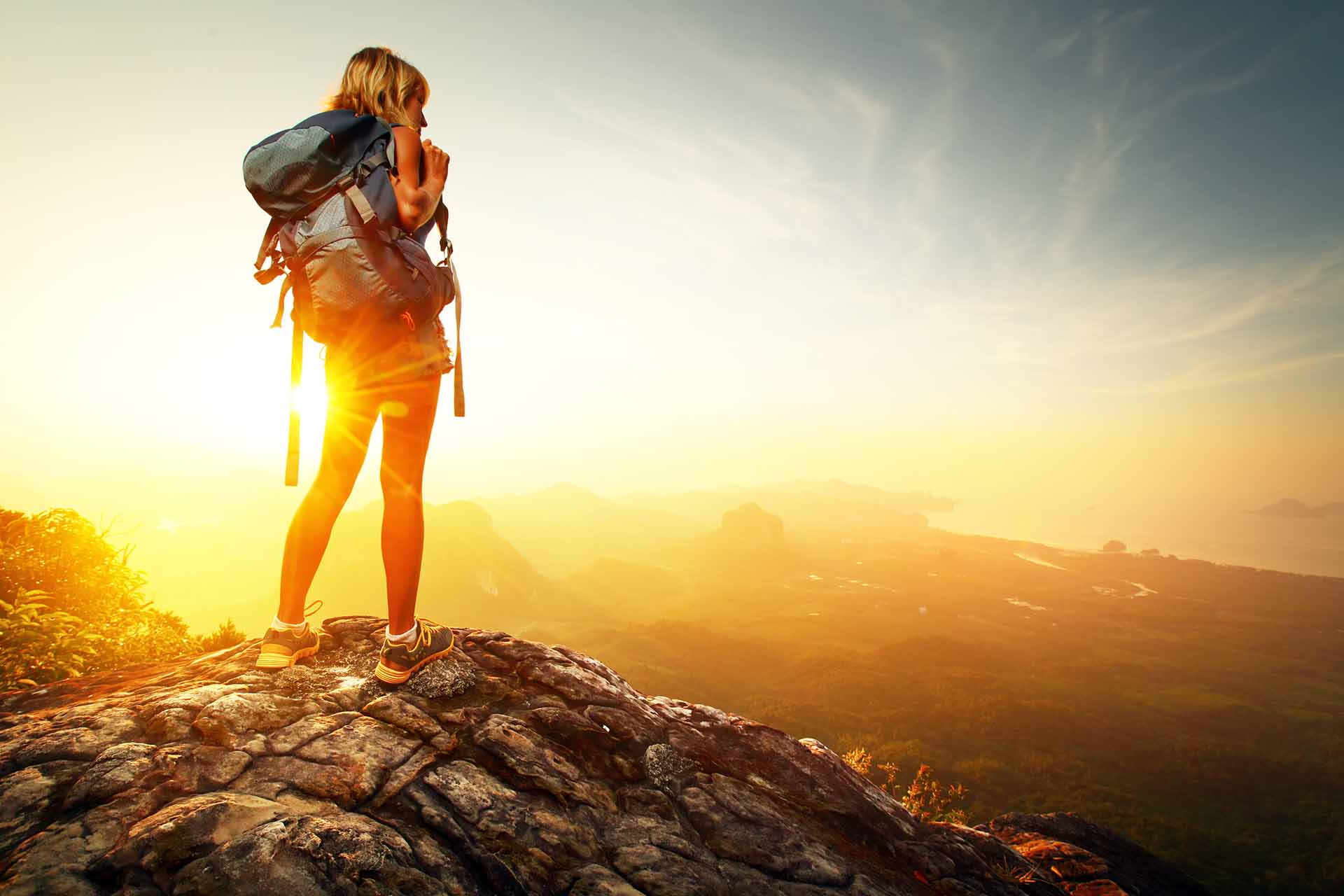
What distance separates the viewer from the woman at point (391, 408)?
3.09 m

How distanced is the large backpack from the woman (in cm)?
12

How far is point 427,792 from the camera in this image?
9.47ft

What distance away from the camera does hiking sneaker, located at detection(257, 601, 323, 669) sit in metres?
3.57

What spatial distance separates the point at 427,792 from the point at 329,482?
2.07 meters

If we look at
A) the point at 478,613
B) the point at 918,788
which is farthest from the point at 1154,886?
the point at 478,613

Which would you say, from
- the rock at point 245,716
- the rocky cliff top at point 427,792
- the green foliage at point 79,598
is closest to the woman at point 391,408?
the rock at point 245,716

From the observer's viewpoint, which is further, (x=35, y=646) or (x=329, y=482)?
(x=35, y=646)

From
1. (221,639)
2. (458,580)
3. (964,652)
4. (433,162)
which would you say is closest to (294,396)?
(433,162)

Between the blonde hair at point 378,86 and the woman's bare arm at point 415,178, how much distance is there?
11.6 inches

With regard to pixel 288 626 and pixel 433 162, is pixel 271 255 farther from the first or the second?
pixel 288 626

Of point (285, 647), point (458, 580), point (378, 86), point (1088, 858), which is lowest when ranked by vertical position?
point (458, 580)

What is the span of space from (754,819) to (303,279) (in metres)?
4.92

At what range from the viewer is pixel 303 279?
10.1 feet

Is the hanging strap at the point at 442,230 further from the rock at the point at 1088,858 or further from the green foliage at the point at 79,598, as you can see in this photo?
the rock at the point at 1088,858
